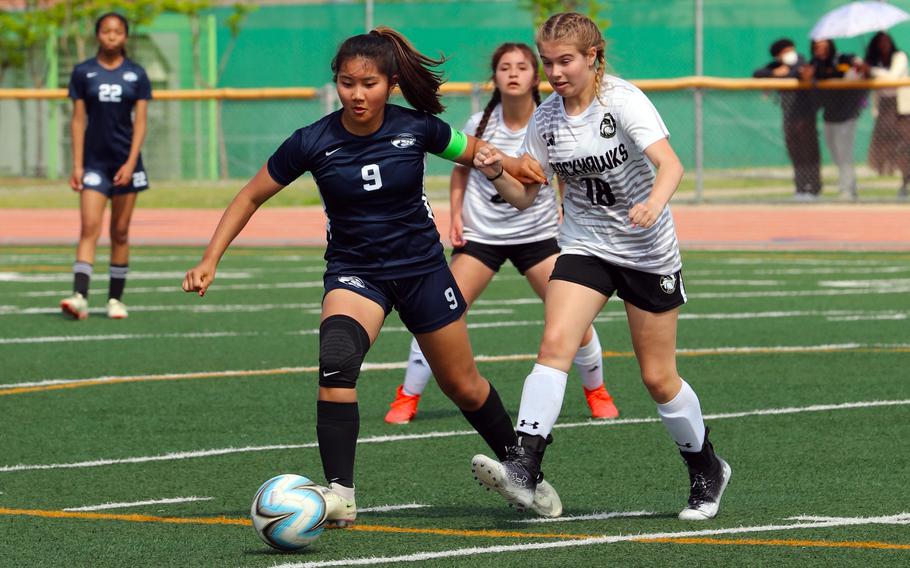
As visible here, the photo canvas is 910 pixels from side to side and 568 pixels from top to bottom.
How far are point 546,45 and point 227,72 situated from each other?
96.9 ft

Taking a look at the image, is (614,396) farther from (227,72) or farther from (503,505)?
(227,72)

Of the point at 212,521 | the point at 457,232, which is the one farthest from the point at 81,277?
the point at 212,521

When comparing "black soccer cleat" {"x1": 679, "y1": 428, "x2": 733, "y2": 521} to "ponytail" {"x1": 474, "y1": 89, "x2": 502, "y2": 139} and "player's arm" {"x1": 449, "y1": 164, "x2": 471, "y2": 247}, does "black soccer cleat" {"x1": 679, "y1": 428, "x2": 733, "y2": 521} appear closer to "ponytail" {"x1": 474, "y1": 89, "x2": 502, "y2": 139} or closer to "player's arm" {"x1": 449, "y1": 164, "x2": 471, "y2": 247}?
"player's arm" {"x1": 449, "y1": 164, "x2": 471, "y2": 247}

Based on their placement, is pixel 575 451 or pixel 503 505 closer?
pixel 503 505

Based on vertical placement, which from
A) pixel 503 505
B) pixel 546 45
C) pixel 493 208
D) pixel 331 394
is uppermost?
pixel 546 45

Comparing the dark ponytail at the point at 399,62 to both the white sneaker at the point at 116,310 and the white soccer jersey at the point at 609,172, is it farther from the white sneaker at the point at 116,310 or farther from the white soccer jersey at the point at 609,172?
the white sneaker at the point at 116,310

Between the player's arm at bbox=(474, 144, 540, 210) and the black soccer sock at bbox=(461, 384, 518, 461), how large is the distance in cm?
78

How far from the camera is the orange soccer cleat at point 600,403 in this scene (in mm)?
9469

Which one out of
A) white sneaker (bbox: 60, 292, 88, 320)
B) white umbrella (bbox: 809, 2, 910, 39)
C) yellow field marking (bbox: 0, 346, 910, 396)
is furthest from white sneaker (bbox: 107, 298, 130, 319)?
white umbrella (bbox: 809, 2, 910, 39)

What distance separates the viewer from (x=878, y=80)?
25953 millimetres

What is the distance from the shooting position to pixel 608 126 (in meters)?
Result: 6.91

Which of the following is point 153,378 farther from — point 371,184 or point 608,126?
point 608,126

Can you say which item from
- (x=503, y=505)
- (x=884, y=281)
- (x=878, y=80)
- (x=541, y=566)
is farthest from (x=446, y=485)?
(x=878, y=80)

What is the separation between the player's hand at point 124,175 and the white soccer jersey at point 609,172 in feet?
24.7
